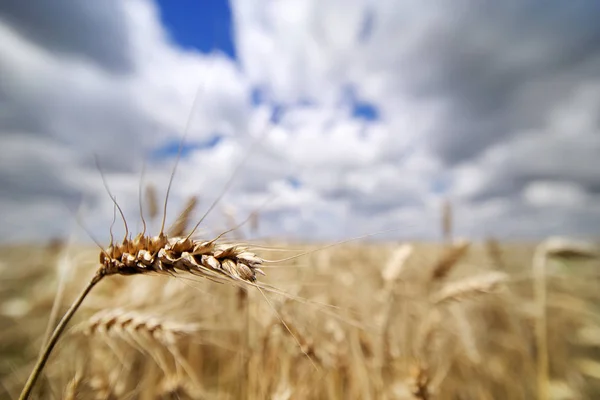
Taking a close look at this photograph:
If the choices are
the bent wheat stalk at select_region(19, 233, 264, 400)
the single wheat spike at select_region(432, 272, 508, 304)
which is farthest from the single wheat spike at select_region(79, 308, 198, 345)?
the single wheat spike at select_region(432, 272, 508, 304)

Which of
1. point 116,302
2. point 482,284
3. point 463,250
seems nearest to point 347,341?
point 482,284

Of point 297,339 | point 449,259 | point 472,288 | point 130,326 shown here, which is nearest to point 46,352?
point 130,326

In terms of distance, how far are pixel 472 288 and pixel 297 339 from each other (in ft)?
4.97

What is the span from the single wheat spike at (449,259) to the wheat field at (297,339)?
0.04ft

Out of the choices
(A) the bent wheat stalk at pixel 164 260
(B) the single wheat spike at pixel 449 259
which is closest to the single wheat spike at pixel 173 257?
(A) the bent wheat stalk at pixel 164 260

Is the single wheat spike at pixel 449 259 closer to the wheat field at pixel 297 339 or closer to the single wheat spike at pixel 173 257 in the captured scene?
the wheat field at pixel 297 339

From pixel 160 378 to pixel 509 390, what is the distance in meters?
3.09

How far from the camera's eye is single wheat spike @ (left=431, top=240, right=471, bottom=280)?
115 inches

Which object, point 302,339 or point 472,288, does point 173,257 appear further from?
point 472,288

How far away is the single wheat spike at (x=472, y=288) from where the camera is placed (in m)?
2.33

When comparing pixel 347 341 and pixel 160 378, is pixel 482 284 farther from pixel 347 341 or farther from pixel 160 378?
pixel 160 378

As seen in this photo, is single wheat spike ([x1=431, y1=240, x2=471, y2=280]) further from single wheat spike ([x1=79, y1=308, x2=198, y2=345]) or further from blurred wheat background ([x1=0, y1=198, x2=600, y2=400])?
single wheat spike ([x1=79, y1=308, x2=198, y2=345])

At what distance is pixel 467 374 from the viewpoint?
123 inches

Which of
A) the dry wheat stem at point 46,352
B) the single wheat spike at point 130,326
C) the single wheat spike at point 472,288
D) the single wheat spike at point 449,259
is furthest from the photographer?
the single wheat spike at point 449,259
